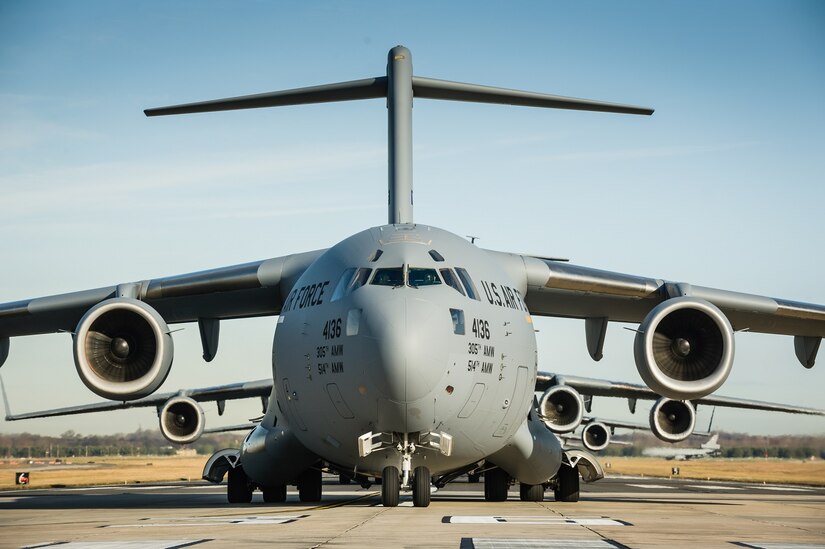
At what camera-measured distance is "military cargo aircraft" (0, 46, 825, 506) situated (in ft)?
36.0

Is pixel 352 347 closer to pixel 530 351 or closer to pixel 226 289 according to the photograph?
pixel 530 351

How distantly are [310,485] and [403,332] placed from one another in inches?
224

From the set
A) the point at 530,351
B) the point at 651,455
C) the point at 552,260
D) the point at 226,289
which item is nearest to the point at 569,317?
the point at 552,260

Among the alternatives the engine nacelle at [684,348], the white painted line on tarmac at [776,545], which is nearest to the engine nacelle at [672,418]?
the engine nacelle at [684,348]

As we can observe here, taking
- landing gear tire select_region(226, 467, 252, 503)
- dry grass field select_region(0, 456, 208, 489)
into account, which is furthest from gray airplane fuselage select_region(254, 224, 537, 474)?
dry grass field select_region(0, 456, 208, 489)

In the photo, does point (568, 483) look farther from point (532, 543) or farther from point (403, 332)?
point (532, 543)

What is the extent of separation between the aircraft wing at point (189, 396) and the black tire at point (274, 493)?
6.97m

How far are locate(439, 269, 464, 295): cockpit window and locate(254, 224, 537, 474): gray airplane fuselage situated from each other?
2cm

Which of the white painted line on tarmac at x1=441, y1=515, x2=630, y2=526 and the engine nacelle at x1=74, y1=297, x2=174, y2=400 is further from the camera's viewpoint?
the engine nacelle at x1=74, y1=297, x2=174, y2=400

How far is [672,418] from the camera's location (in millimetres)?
24266

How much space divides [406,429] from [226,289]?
473cm

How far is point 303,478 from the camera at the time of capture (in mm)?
15164

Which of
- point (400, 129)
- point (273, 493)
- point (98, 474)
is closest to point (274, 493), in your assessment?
point (273, 493)

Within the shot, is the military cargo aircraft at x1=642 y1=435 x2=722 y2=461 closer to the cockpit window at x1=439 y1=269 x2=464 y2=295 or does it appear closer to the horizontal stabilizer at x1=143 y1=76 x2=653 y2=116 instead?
the horizontal stabilizer at x1=143 y1=76 x2=653 y2=116
